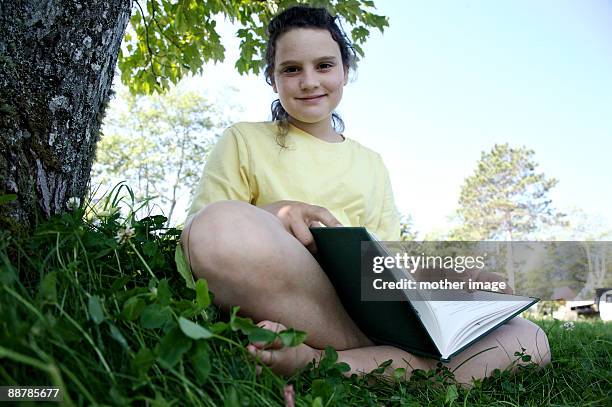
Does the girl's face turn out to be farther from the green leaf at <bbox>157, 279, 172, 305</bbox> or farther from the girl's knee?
the green leaf at <bbox>157, 279, 172, 305</bbox>

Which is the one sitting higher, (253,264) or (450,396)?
(253,264)

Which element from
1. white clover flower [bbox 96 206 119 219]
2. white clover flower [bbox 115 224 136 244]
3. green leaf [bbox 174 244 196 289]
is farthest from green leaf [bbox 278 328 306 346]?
white clover flower [bbox 96 206 119 219]

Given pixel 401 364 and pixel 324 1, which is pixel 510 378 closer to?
pixel 401 364

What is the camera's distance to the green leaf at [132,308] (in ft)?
3.01

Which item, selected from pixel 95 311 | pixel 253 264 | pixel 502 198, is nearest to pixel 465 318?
pixel 253 264

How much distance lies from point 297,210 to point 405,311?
1.34 feet

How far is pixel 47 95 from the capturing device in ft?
4.74

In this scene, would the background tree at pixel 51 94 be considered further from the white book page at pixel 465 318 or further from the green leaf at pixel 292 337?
the white book page at pixel 465 318

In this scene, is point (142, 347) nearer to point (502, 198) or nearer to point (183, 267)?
point (183, 267)

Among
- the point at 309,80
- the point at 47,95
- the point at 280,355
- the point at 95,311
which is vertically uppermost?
the point at 309,80

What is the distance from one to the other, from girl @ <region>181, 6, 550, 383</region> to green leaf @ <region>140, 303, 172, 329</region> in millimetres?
205

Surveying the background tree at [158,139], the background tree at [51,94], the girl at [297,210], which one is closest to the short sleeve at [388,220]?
the girl at [297,210]

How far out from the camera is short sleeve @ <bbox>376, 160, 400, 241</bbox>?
87.8 inches

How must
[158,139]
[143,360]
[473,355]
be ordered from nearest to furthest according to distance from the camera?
1. [143,360]
2. [473,355]
3. [158,139]
